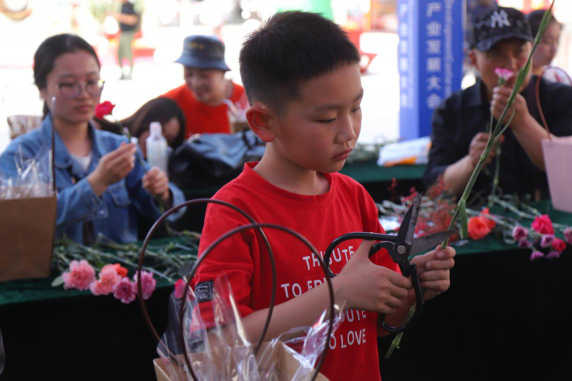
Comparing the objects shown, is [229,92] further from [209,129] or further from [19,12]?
[19,12]

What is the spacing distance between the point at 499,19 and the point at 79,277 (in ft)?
6.51

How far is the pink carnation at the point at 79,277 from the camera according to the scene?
5.96 feet

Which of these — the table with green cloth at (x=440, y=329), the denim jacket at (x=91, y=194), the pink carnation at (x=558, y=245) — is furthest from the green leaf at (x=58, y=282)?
the pink carnation at (x=558, y=245)

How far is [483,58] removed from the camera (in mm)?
2674

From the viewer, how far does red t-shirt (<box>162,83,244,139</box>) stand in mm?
4250

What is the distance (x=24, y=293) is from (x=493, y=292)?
1.53m

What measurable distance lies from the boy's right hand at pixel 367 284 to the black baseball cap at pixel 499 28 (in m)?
1.85

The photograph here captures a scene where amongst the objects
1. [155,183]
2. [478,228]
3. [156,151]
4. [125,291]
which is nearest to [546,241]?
[478,228]

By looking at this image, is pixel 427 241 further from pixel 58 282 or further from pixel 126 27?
pixel 126 27

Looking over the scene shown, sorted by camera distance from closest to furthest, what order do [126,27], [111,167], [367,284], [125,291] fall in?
1. [367,284]
2. [125,291]
3. [111,167]
4. [126,27]

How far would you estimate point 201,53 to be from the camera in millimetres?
4176

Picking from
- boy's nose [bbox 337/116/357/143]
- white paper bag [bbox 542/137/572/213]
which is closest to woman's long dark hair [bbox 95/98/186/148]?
white paper bag [bbox 542/137/572/213]

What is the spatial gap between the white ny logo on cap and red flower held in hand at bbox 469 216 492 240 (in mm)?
900

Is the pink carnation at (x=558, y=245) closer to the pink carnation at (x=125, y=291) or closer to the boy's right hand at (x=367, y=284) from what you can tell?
the boy's right hand at (x=367, y=284)
